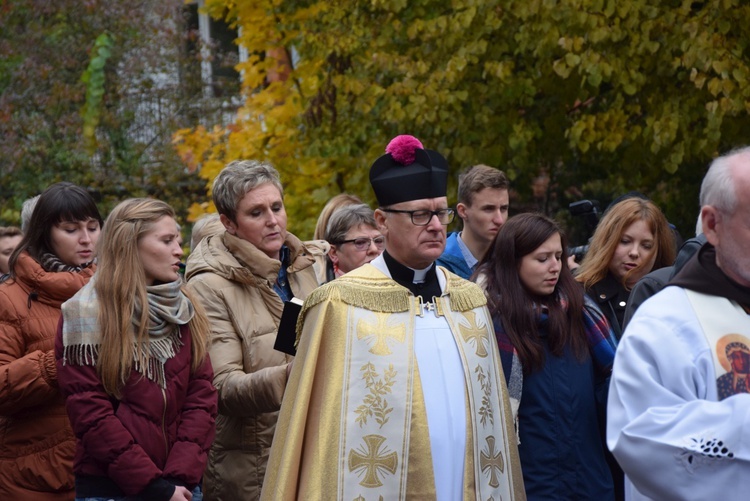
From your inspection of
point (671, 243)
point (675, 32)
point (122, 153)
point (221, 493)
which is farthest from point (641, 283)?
point (122, 153)

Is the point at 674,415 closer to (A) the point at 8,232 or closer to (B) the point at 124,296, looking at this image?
(B) the point at 124,296

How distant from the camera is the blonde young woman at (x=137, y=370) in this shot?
477 cm

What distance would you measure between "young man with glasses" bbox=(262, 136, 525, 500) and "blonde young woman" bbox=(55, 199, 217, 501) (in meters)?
0.64

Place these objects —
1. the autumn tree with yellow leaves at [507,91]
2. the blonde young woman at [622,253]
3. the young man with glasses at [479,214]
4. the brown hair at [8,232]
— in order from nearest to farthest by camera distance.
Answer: the blonde young woman at [622,253] → the young man with glasses at [479,214] → the autumn tree with yellow leaves at [507,91] → the brown hair at [8,232]

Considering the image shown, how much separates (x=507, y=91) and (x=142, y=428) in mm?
5673

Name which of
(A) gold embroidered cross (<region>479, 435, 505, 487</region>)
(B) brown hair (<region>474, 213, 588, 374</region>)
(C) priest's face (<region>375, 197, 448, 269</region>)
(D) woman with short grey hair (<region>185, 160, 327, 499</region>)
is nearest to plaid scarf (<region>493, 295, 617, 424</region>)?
(B) brown hair (<region>474, 213, 588, 374</region>)

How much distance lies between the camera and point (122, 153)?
16453mm

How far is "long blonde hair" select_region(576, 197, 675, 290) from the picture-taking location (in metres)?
6.42

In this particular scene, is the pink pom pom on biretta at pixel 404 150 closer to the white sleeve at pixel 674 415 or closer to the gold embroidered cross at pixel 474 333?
Answer: the gold embroidered cross at pixel 474 333

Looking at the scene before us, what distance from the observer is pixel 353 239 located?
21.6 ft

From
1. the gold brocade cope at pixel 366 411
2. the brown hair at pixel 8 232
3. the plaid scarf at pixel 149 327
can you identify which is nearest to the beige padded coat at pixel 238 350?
the plaid scarf at pixel 149 327

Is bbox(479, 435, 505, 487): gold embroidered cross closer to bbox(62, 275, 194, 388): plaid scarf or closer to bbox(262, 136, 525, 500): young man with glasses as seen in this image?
bbox(262, 136, 525, 500): young man with glasses

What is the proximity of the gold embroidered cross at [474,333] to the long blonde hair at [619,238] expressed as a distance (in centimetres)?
190

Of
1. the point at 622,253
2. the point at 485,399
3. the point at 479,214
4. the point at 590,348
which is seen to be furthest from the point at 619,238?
the point at 485,399
